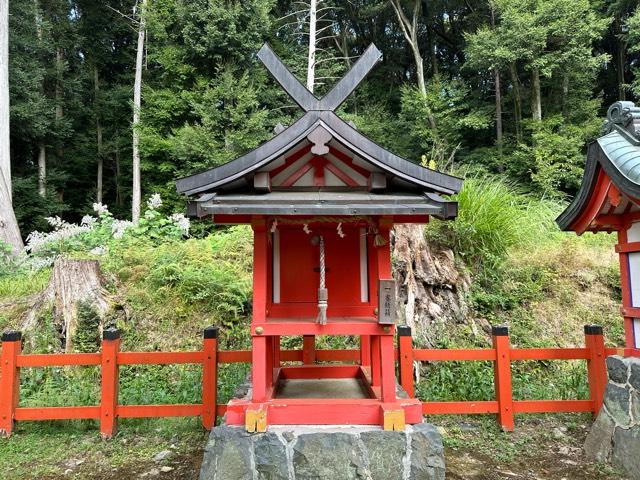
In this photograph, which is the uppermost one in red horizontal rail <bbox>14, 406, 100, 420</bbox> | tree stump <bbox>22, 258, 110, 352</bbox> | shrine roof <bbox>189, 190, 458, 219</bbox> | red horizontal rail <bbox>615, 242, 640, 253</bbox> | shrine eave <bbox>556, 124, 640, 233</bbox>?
shrine eave <bbox>556, 124, 640, 233</bbox>

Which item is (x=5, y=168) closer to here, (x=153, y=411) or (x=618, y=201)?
(x=153, y=411)

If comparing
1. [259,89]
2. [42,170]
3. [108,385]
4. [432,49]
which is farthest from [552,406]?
[432,49]

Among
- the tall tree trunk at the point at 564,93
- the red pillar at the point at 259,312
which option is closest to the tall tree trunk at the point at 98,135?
the red pillar at the point at 259,312

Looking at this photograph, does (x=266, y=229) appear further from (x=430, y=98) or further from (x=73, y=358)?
(x=430, y=98)

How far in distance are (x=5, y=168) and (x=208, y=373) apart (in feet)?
31.5

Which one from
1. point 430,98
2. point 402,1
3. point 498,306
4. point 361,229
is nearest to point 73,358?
point 361,229

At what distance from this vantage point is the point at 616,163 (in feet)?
11.6

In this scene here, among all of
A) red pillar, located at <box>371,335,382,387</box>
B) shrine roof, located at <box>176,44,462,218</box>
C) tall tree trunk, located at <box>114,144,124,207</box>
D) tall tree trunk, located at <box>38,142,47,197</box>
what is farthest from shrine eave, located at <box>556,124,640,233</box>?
tall tree trunk, located at <box>114,144,124,207</box>

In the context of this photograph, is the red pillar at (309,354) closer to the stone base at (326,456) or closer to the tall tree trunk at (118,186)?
the stone base at (326,456)

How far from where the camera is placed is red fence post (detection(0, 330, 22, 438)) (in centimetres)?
432

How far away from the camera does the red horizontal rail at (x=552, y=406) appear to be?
4504 mm

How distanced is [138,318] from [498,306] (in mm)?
6026


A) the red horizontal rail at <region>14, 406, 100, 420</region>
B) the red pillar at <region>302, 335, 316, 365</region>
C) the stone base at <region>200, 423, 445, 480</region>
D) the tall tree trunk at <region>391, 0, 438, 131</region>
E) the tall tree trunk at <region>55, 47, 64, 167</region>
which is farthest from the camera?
the tall tree trunk at <region>55, 47, 64, 167</region>

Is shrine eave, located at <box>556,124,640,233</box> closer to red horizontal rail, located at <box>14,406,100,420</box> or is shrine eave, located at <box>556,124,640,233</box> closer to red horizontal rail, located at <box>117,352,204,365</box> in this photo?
red horizontal rail, located at <box>117,352,204,365</box>
